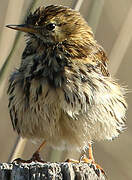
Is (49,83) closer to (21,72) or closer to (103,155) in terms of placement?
(21,72)

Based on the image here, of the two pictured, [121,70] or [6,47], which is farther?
[121,70]

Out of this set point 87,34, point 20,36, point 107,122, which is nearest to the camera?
point 20,36

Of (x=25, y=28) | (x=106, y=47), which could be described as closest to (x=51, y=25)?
(x=25, y=28)

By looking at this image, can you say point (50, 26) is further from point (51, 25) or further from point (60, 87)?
point (60, 87)

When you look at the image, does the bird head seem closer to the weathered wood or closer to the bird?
the bird

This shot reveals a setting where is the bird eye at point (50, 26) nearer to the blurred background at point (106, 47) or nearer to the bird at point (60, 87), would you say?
the bird at point (60, 87)

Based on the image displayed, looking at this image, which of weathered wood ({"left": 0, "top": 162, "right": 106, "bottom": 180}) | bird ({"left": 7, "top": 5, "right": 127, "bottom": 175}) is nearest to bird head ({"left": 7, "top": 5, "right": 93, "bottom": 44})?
bird ({"left": 7, "top": 5, "right": 127, "bottom": 175})

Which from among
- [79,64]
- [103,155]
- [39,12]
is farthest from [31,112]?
[103,155]
